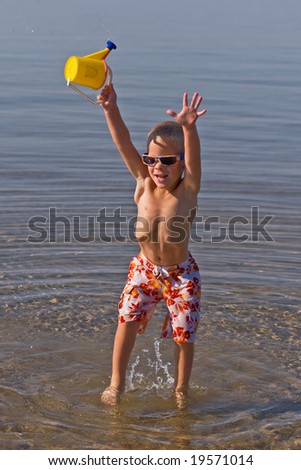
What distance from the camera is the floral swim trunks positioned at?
589 cm

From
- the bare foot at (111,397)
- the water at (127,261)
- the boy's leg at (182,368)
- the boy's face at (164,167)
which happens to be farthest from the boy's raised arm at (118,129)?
the water at (127,261)

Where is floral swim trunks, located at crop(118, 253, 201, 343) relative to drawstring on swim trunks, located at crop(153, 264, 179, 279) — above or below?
below

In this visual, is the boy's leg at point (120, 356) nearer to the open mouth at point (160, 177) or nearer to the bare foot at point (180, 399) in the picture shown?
the bare foot at point (180, 399)

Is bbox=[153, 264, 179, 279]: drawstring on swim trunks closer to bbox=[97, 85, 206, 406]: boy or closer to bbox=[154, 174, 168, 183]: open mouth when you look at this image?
bbox=[97, 85, 206, 406]: boy

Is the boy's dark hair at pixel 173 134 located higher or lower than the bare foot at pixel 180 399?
higher

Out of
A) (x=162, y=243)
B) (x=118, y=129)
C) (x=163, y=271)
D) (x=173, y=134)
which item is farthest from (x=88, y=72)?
(x=163, y=271)

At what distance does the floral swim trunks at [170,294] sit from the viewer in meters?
5.89

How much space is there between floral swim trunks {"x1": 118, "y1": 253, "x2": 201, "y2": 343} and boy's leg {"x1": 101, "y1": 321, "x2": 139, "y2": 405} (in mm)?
57

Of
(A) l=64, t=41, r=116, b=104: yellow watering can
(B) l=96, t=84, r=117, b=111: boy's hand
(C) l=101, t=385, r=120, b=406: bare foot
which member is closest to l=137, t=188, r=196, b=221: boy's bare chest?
(B) l=96, t=84, r=117, b=111: boy's hand

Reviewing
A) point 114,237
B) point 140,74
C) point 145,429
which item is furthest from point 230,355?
point 140,74

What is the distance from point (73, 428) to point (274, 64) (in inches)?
592

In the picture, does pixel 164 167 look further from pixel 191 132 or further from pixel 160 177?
pixel 191 132

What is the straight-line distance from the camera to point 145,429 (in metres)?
5.70

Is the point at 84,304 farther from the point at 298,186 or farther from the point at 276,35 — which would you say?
the point at 276,35
